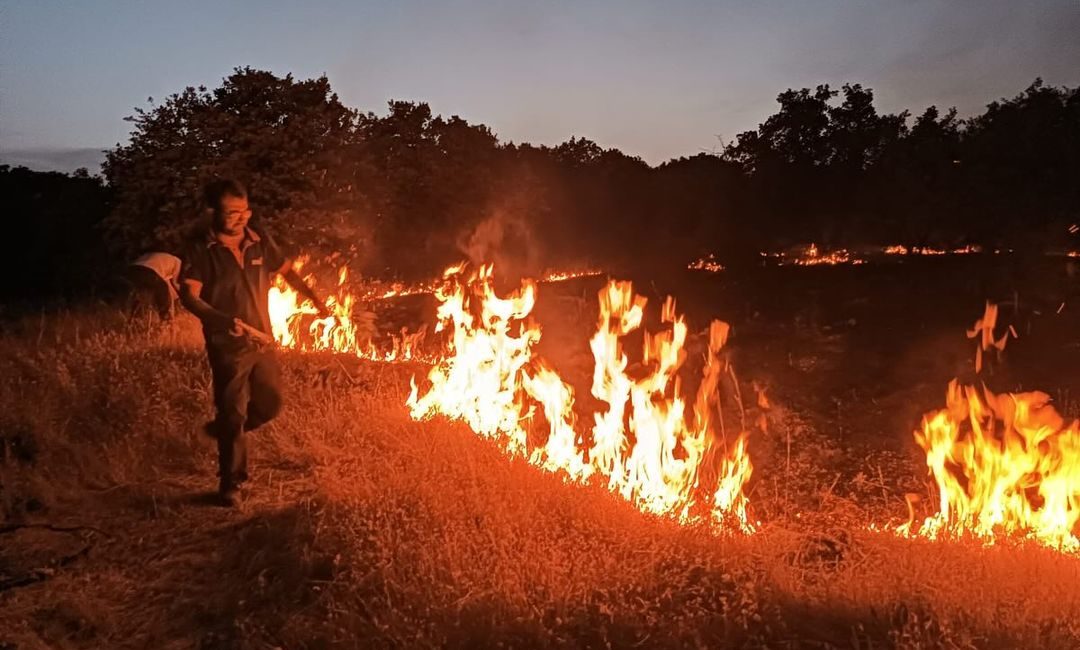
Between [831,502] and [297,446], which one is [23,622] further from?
[831,502]

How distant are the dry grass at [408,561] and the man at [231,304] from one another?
0.44 m

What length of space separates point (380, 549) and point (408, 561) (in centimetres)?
19

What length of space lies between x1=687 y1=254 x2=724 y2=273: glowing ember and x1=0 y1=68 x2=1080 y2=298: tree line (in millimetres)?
528

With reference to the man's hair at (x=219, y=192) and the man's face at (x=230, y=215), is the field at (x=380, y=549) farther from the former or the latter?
the man's hair at (x=219, y=192)

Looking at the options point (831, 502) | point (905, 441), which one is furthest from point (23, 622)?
point (905, 441)

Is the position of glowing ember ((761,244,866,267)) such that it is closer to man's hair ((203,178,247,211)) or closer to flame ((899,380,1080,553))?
flame ((899,380,1080,553))

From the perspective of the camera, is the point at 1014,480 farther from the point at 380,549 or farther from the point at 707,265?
the point at 707,265

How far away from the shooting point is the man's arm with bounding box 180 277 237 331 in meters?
4.83

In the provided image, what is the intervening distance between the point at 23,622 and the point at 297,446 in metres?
2.37

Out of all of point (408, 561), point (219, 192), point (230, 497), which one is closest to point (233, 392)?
point (230, 497)

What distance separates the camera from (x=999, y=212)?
19516 millimetres

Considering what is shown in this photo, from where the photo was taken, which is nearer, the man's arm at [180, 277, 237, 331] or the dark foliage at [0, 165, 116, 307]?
the man's arm at [180, 277, 237, 331]

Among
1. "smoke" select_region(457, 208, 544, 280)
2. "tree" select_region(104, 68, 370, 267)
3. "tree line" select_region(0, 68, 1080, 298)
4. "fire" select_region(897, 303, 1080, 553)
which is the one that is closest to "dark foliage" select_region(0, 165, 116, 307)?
"tree line" select_region(0, 68, 1080, 298)

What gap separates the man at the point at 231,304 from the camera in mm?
5004
